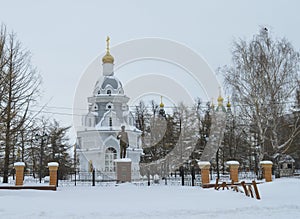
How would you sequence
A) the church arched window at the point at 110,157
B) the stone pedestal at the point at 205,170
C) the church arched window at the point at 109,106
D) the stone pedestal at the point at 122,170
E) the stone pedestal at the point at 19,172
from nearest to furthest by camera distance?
the stone pedestal at the point at 205,170 → the stone pedestal at the point at 19,172 → the stone pedestal at the point at 122,170 → the church arched window at the point at 110,157 → the church arched window at the point at 109,106

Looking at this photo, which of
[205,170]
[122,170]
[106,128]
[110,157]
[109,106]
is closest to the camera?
[205,170]

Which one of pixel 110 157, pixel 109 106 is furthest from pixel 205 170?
pixel 109 106

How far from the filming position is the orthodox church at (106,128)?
33594 mm

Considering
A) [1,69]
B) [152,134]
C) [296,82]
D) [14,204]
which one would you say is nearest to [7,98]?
[1,69]

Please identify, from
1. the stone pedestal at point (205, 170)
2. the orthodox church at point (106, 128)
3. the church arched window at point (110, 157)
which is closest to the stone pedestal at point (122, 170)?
the stone pedestal at point (205, 170)

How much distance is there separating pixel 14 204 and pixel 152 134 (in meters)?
31.1

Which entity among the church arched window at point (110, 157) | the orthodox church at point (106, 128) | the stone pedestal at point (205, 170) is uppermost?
the orthodox church at point (106, 128)

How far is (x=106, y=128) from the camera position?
112 feet

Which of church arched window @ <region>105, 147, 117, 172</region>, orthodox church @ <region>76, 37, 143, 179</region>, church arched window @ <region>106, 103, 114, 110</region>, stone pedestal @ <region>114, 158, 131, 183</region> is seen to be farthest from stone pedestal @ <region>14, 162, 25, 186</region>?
church arched window @ <region>106, 103, 114, 110</region>

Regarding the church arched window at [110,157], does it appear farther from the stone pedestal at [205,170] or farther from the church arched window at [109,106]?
the stone pedestal at [205,170]

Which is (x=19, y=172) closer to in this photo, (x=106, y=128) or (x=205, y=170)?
(x=205, y=170)

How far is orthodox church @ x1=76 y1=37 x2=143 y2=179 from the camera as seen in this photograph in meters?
33.6

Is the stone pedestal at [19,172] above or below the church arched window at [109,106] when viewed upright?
below

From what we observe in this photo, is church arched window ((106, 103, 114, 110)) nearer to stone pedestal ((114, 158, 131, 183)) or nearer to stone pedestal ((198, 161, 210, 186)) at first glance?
stone pedestal ((114, 158, 131, 183))
